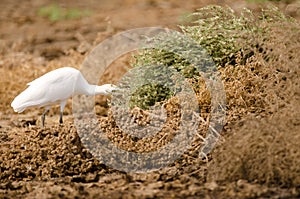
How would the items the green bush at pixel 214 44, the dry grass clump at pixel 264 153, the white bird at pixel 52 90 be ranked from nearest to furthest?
the dry grass clump at pixel 264 153 < the green bush at pixel 214 44 < the white bird at pixel 52 90

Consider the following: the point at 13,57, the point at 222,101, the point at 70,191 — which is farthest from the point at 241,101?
the point at 13,57

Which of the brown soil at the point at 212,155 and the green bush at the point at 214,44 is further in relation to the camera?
→ the green bush at the point at 214,44

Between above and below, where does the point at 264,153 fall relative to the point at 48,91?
below

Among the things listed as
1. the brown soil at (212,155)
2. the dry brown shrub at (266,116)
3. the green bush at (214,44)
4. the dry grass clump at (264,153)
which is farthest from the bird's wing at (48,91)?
the dry grass clump at (264,153)

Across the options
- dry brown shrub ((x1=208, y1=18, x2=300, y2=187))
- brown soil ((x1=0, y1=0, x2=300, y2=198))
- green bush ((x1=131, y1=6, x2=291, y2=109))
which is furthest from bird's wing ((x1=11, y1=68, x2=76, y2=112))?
dry brown shrub ((x1=208, y1=18, x2=300, y2=187))

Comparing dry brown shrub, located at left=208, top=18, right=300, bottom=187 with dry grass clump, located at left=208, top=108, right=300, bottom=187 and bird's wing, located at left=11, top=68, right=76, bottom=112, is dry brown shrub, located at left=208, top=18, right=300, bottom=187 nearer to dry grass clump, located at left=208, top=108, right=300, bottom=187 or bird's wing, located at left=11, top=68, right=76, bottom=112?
dry grass clump, located at left=208, top=108, right=300, bottom=187

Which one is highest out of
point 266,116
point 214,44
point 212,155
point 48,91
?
point 214,44

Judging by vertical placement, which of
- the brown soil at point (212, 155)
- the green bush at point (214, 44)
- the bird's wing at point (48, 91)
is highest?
the green bush at point (214, 44)

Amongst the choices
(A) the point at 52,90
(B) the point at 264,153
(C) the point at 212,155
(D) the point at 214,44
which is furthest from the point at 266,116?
(A) the point at 52,90

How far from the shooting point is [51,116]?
8266 mm

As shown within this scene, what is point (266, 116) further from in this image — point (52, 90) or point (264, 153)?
point (52, 90)

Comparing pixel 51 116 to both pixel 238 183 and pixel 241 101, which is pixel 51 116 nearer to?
pixel 241 101

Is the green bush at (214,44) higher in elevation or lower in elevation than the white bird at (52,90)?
higher

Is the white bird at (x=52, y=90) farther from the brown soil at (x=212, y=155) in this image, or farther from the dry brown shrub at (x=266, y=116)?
the dry brown shrub at (x=266, y=116)
